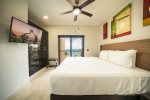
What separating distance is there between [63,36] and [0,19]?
4537 millimetres

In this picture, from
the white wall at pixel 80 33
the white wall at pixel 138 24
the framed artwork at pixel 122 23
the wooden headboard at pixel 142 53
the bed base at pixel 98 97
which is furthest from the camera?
the white wall at pixel 80 33

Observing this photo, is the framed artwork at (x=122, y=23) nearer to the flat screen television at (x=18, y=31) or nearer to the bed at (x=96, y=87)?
the bed at (x=96, y=87)

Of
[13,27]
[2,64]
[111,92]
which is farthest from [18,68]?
Result: [111,92]

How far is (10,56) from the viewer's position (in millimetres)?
2615

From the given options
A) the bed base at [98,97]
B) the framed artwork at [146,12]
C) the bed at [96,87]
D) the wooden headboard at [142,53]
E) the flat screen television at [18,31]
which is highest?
the framed artwork at [146,12]

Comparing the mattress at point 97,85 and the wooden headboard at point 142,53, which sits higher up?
the wooden headboard at point 142,53

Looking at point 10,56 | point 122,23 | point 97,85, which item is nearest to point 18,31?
point 10,56

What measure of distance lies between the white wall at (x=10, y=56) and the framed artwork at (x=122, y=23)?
9.35ft

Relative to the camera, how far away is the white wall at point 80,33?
6621 mm

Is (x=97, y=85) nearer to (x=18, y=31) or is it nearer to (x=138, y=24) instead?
(x=138, y=24)

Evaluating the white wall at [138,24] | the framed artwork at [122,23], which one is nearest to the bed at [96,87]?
the white wall at [138,24]

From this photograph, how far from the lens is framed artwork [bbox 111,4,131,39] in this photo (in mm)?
3207

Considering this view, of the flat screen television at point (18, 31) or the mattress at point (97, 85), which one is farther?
the flat screen television at point (18, 31)

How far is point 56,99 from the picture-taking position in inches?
75.1
